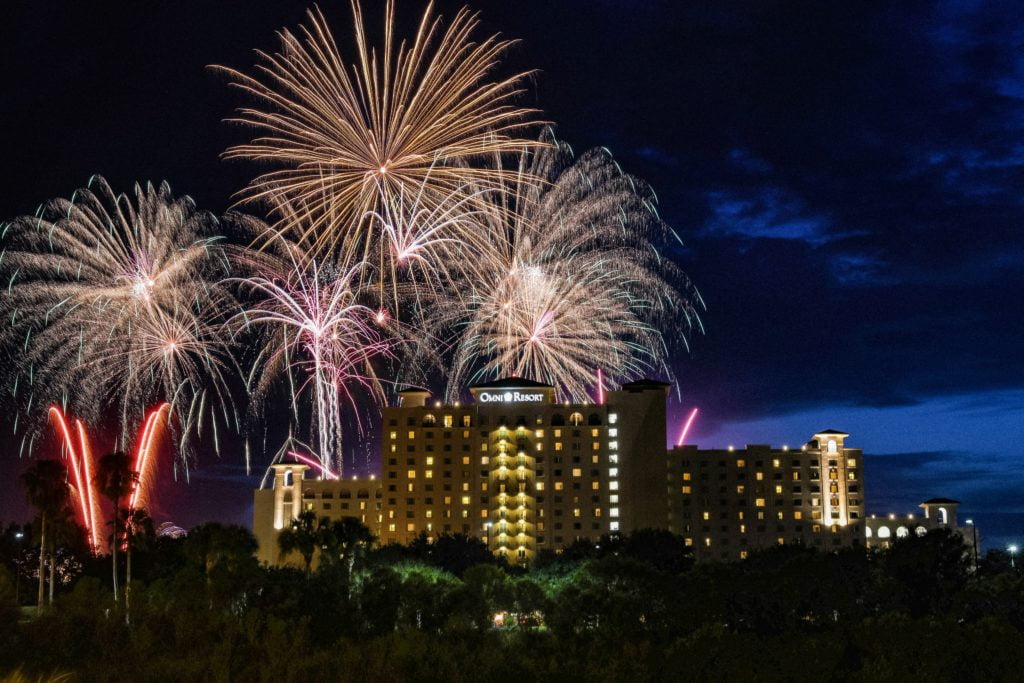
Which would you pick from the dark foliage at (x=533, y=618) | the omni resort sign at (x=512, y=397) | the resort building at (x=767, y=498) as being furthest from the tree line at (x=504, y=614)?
the resort building at (x=767, y=498)

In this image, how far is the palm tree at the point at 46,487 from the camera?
9288cm

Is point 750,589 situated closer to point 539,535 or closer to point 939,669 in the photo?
point 939,669

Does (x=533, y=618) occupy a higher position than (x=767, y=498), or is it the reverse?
(x=767, y=498)

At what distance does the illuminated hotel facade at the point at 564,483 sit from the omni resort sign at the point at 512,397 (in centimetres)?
16

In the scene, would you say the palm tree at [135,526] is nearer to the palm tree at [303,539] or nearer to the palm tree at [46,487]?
the palm tree at [46,487]

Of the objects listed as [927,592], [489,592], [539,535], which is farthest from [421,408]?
[927,592]

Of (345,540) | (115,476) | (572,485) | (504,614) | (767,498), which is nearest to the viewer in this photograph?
(504,614)

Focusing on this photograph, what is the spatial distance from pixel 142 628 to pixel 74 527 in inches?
3239

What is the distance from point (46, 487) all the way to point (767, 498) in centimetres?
10744

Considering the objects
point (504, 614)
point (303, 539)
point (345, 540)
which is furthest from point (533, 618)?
point (345, 540)

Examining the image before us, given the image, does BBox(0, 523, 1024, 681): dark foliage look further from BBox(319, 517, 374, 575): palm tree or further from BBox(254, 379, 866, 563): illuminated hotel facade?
BBox(254, 379, 866, 563): illuminated hotel facade

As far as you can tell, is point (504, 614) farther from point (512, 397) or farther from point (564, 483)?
point (512, 397)

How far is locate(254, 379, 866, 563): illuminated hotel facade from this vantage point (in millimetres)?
156000

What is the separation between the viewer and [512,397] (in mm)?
163375
